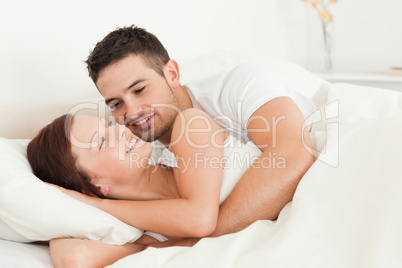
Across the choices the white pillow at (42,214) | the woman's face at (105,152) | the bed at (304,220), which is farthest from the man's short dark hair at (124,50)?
the white pillow at (42,214)

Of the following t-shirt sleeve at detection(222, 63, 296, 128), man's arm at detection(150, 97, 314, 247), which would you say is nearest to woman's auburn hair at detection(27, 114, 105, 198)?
man's arm at detection(150, 97, 314, 247)

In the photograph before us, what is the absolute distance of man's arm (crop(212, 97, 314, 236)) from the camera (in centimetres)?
124

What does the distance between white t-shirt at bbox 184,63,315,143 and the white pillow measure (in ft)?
1.79

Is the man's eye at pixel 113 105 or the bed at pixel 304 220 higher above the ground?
the man's eye at pixel 113 105

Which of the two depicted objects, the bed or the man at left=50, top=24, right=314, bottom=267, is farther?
the man at left=50, top=24, right=314, bottom=267

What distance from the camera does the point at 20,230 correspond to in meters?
1.15

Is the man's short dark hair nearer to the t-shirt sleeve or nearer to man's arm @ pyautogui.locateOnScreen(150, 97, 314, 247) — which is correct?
the t-shirt sleeve

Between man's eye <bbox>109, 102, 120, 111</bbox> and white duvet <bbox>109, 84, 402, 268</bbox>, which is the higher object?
man's eye <bbox>109, 102, 120, 111</bbox>

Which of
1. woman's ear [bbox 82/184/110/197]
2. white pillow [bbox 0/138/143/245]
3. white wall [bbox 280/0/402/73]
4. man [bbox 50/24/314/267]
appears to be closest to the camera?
white pillow [bbox 0/138/143/245]

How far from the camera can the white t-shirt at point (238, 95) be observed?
146 centimetres

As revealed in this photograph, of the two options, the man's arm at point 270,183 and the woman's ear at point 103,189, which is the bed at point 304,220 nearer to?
the man's arm at point 270,183

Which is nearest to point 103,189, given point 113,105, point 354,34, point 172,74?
point 113,105

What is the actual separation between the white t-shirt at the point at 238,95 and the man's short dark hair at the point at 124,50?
0.19 meters

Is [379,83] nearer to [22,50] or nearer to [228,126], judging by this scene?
[228,126]
